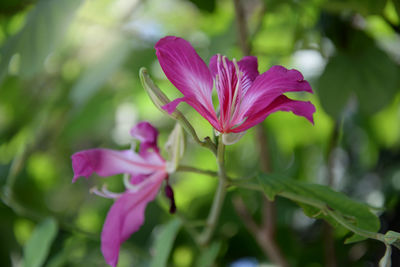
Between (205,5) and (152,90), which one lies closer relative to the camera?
(152,90)

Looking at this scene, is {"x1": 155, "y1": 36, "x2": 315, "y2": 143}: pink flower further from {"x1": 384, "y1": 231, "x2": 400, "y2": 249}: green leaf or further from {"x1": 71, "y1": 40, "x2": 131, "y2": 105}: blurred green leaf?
{"x1": 71, "y1": 40, "x2": 131, "y2": 105}: blurred green leaf

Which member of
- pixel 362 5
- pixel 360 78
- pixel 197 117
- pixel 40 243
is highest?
pixel 362 5

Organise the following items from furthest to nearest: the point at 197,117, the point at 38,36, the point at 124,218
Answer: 1. the point at 197,117
2. the point at 38,36
3. the point at 124,218

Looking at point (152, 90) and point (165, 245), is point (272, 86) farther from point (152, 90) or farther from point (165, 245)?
point (165, 245)

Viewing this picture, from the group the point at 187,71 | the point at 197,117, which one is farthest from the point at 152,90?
the point at 197,117

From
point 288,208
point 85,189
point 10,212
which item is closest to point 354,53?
point 288,208

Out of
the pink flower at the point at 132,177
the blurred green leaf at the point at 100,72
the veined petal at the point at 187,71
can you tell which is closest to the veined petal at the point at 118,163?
the pink flower at the point at 132,177

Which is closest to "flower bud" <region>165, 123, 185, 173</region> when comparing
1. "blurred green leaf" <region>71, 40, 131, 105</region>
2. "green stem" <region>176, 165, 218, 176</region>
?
"green stem" <region>176, 165, 218, 176</region>
